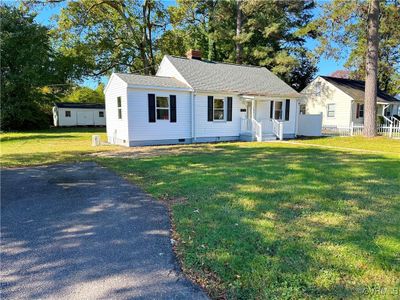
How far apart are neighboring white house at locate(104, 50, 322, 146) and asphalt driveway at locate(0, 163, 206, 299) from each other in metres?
7.90

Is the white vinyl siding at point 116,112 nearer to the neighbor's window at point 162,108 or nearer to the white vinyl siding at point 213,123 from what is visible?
the neighbor's window at point 162,108

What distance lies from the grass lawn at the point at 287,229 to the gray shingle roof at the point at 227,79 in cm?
927

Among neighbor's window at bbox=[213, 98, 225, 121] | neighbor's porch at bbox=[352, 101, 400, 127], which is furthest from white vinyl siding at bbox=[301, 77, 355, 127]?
neighbor's window at bbox=[213, 98, 225, 121]

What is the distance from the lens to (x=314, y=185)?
5605 millimetres

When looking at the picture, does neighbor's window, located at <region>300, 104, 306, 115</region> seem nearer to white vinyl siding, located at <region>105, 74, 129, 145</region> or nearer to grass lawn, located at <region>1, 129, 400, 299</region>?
white vinyl siding, located at <region>105, 74, 129, 145</region>

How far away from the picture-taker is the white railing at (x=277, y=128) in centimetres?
1648

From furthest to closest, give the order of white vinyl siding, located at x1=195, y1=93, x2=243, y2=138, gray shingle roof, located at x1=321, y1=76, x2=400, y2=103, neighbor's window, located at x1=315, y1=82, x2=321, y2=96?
1. neighbor's window, located at x1=315, y1=82, x2=321, y2=96
2. gray shingle roof, located at x1=321, y1=76, x2=400, y2=103
3. white vinyl siding, located at x1=195, y1=93, x2=243, y2=138

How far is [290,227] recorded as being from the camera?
366 cm

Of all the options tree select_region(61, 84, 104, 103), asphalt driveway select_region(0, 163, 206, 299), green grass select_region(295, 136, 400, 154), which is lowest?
asphalt driveway select_region(0, 163, 206, 299)

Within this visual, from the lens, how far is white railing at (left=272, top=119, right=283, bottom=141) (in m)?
Answer: 16.5

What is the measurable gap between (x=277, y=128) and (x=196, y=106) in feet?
18.2

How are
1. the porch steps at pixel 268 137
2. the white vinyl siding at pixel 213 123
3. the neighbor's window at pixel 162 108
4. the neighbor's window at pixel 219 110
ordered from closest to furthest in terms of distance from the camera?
the neighbor's window at pixel 162 108, the white vinyl siding at pixel 213 123, the neighbor's window at pixel 219 110, the porch steps at pixel 268 137

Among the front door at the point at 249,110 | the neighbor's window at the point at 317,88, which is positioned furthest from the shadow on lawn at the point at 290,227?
the neighbor's window at the point at 317,88

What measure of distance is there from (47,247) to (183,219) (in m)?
1.74
